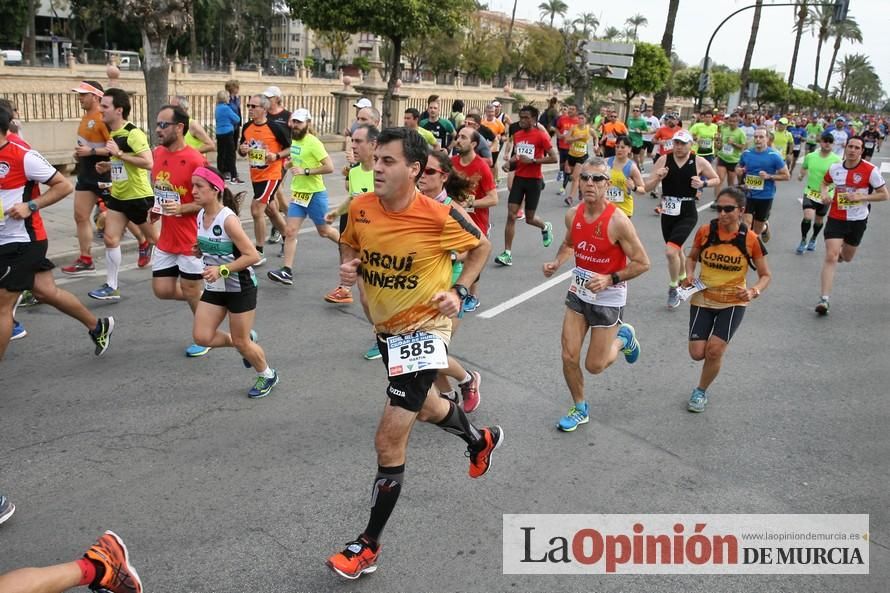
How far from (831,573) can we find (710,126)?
1332 centimetres

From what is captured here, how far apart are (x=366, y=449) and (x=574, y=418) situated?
1.47 meters

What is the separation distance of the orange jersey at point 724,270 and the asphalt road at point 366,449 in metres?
0.85

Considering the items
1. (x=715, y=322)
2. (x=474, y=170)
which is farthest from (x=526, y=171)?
(x=715, y=322)

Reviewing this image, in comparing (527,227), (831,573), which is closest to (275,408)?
(831,573)

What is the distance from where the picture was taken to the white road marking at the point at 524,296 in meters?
7.89

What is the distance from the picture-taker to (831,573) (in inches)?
150

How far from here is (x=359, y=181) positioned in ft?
23.8

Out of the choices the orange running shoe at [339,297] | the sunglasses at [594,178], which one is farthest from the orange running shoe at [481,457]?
the orange running shoe at [339,297]

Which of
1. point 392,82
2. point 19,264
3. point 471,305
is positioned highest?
point 392,82

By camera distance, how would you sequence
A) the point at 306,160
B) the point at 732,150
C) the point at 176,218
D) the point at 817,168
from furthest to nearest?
the point at 732,150
the point at 817,168
the point at 306,160
the point at 176,218

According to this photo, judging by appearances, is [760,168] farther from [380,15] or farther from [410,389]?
[380,15]

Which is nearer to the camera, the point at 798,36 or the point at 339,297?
the point at 339,297

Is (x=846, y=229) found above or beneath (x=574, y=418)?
above

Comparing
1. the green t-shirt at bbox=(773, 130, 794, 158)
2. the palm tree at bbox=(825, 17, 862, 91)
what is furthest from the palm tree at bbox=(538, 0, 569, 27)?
the green t-shirt at bbox=(773, 130, 794, 158)
